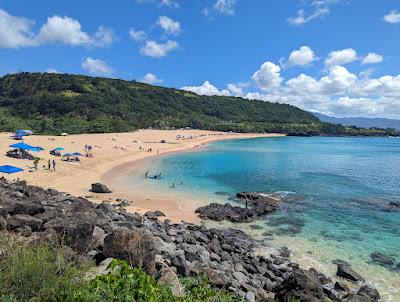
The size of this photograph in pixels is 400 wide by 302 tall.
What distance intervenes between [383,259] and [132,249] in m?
15.6

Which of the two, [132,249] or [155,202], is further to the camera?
[155,202]

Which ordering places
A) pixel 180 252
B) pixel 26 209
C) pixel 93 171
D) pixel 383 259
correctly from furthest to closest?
pixel 93 171
pixel 383 259
pixel 180 252
pixel 26 209

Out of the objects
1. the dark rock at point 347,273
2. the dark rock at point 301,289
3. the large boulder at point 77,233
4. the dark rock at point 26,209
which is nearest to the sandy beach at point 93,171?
the dark rock at point 347,273

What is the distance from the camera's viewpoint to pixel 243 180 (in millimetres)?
45938

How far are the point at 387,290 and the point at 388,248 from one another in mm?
5990

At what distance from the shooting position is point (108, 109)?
127 metres

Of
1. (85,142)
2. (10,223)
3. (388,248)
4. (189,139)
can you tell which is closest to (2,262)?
(10,223)

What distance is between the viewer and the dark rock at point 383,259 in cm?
2004

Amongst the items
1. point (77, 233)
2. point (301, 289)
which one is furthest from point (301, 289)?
point (77, 233)

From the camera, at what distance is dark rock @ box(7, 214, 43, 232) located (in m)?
14.0

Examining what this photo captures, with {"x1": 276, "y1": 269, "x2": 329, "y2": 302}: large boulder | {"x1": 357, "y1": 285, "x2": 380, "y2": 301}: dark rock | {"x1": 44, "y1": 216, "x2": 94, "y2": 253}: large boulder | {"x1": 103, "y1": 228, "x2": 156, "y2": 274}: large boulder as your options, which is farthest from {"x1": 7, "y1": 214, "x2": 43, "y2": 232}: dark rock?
{"x1": 357, "y1": 285, "x2": 380, "y2": 301}: dark rock

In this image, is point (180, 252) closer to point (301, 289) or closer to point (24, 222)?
point (301, 289)

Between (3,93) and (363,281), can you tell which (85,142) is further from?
(3,93)

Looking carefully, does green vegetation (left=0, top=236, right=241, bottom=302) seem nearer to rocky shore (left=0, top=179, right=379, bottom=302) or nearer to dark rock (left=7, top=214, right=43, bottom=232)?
rocky shore (left=0, top=179, right=379, bottom=302)
